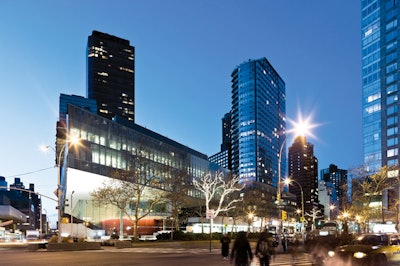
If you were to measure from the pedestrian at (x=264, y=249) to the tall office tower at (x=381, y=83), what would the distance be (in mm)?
117105

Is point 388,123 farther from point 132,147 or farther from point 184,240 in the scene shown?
point 184,240

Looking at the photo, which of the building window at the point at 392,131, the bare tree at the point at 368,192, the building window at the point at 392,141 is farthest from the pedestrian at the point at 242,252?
the building window at the point at 392,131

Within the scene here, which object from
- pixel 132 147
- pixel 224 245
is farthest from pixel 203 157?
pixel 224 245

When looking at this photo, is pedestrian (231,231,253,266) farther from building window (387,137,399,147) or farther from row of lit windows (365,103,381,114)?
row of lit windows (365,103,381,114)

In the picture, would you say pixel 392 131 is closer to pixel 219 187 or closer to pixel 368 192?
pixel 368 192

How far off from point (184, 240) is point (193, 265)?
110 ft

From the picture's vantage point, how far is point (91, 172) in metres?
68.9

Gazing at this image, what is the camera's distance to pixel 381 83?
132 m

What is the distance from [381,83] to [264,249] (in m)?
130

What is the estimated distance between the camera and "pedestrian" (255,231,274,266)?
1466cm

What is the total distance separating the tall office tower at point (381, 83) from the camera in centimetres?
12656

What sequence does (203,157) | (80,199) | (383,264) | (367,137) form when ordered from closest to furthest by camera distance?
(383,264) < (80,199) < (203,157) < (367,137)

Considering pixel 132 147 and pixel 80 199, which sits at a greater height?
pixel 132 147

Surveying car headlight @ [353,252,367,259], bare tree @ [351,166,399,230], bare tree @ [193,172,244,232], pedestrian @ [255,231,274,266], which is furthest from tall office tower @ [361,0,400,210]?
pedestrian @ [255,231,274,266]
